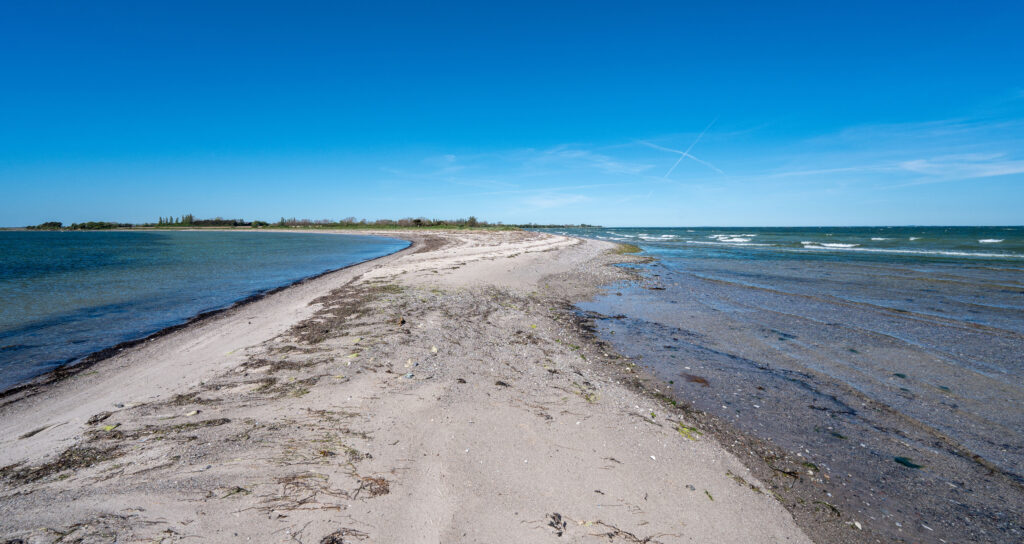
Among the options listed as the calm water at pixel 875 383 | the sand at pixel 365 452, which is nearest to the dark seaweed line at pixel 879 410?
the calm water at pixel 875 383

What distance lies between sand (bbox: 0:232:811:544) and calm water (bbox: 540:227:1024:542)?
1217 mm

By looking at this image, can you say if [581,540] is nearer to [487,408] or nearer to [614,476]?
[614,476]

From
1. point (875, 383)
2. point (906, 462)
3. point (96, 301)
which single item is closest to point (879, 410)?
point (875, 383)

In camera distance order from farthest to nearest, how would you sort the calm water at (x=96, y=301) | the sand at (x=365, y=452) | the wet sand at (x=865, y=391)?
1. the calm water at (x=96, y=301)
2. the wet sand at (x=865, y=391)
3. the sand at (x=365, y=452)

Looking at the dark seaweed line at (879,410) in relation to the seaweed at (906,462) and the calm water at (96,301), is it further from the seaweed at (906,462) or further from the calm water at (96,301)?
the calm water at (96,301)

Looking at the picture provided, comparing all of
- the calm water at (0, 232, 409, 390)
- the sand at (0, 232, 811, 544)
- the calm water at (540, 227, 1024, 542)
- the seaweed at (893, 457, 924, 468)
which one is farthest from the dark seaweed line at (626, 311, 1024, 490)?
the calm water at (0, 232, 409, 390)

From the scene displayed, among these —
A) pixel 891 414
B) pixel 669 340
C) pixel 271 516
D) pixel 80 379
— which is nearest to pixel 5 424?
pixel 80 379

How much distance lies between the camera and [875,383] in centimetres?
672

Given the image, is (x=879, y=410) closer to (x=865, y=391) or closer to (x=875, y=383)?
(x=865, y=391)

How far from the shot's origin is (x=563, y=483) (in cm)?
362

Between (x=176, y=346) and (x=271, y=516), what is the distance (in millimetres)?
7204

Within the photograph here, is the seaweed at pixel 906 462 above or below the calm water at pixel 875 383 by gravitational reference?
below

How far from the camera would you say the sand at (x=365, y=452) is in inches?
118

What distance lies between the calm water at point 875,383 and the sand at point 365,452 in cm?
122
